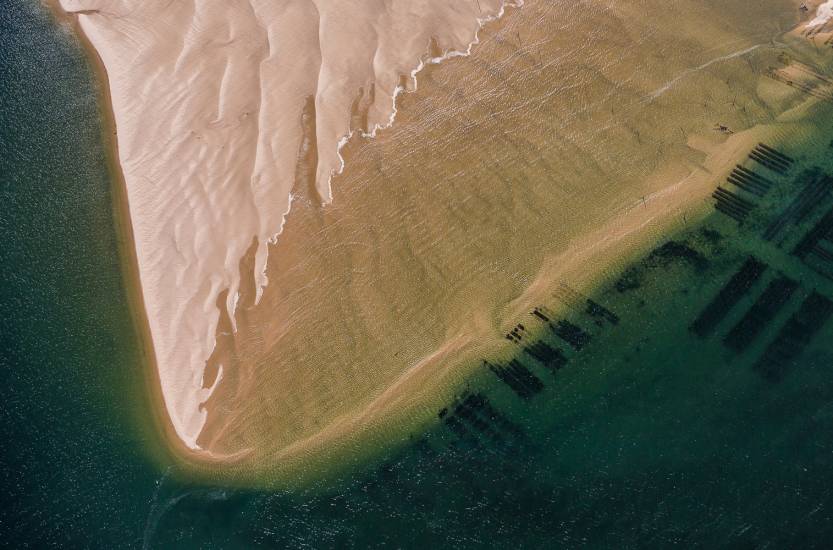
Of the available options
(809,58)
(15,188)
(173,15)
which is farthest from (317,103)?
(809,58)

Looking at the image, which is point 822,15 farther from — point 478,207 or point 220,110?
point 220,110

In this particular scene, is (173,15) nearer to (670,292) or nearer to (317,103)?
(317,103)

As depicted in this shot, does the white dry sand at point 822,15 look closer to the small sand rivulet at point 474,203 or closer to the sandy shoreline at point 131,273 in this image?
the small sand rivulet at point 474,203

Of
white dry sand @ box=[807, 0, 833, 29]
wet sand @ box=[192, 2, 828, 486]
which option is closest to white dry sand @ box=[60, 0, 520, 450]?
wet sand @ box=[192, 2, 828, 486]

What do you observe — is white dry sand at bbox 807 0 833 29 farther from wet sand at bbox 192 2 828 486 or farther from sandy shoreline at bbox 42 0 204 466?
sandy shoreline at bbox 42 0 204 466

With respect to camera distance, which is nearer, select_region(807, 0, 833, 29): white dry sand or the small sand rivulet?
the small sand rivulet

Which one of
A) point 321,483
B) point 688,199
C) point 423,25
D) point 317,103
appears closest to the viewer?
point 321,483

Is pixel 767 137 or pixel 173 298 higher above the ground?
pixel 767 137
